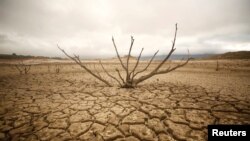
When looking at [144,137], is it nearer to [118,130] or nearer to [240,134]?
[118,130]

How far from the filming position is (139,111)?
239 centimetres

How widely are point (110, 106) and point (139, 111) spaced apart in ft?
1.90

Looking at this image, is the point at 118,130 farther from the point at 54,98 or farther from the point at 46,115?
the point at 54,98

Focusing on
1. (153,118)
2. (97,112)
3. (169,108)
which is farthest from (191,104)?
(97,112)

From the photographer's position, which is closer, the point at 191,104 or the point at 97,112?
the point at 97,112

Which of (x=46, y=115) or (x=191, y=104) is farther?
(x=191, y=104)

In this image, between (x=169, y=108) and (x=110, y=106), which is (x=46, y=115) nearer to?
(x=110, y=106)

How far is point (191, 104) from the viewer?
2.64m

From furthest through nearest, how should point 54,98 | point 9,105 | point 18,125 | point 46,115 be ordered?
point 54,98 → point 9,105 → point 46,115 → point 18,125

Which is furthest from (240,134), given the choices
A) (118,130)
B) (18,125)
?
(18,125)

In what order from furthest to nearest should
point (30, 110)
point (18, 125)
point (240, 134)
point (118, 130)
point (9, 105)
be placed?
point (9, 105) → point (30, 110) → point (18, 125) → point (118, 130) → point (240, 134)

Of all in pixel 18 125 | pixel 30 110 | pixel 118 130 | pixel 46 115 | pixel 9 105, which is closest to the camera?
pixel 118 130

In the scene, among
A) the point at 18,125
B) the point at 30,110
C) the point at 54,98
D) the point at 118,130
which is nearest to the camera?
the point at 118,130

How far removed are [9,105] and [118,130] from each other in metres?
2.43
